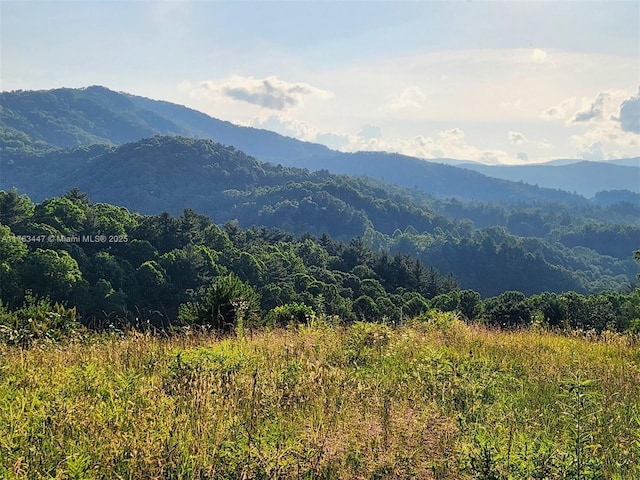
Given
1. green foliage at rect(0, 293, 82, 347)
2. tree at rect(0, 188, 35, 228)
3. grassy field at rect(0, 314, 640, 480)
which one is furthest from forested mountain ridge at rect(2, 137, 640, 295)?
grassy field at rect(0, 314, 640, 480)

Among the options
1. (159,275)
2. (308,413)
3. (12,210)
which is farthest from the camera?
(159,275)

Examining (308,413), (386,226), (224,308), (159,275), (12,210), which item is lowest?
(159,275)

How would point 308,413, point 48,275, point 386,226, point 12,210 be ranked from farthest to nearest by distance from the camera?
point 386,226, point 12,210, point 48,275, point 308,413

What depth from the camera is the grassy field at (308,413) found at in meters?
3.06

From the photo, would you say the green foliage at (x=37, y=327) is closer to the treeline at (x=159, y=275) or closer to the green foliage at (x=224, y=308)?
the green foliage at (x=224, y=308)

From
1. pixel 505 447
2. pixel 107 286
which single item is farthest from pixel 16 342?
pixel 107 286

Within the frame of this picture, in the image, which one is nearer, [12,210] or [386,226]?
[12,210]

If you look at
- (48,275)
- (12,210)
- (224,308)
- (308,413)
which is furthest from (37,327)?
(12,210)

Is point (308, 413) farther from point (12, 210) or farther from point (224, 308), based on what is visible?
point (12, 210)

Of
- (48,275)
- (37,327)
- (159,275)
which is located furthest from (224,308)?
(159,275)

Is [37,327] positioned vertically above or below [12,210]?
above

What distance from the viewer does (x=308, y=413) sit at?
3920 mm

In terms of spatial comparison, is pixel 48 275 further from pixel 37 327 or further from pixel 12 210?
pixel 37 327

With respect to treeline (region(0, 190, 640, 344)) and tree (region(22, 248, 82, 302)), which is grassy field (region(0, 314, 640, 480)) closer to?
treeline (region(0, 190, 640, 344))
